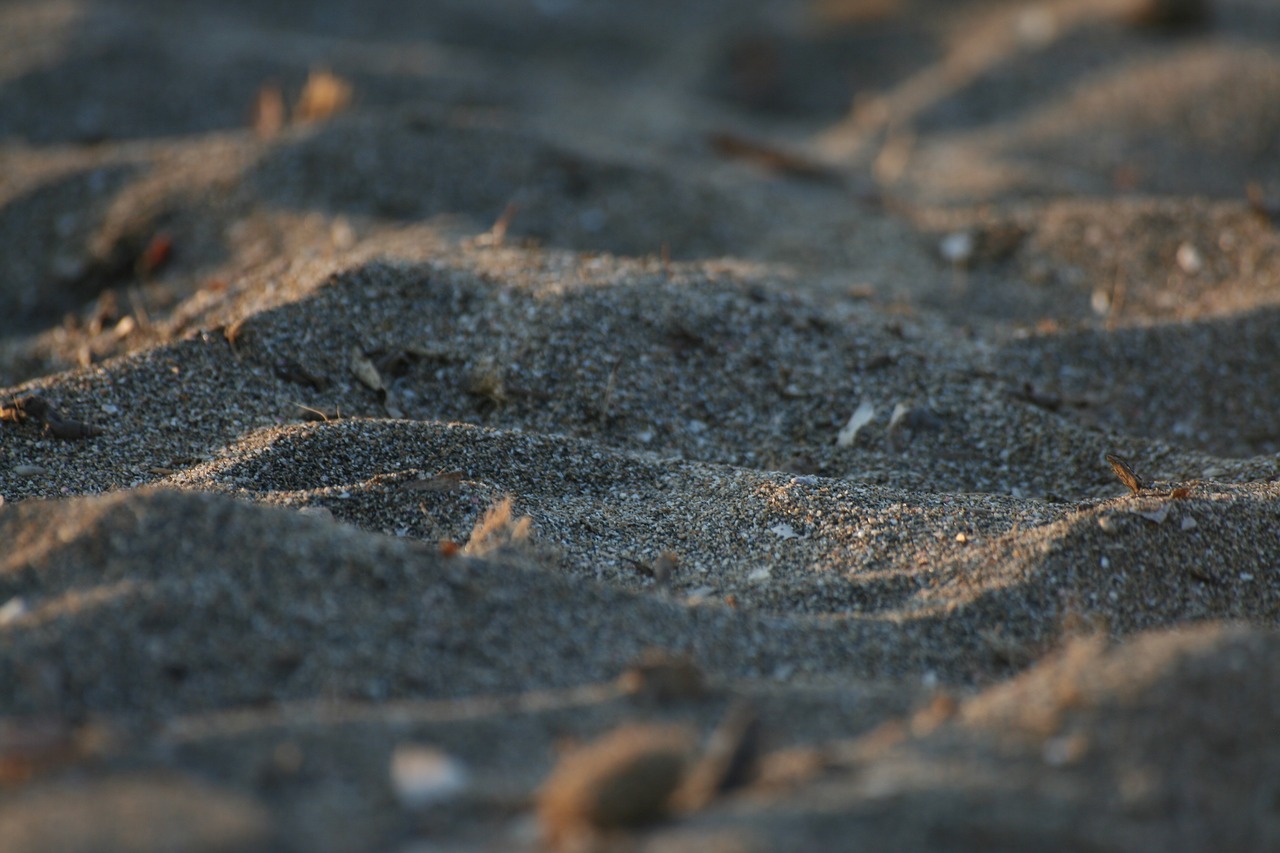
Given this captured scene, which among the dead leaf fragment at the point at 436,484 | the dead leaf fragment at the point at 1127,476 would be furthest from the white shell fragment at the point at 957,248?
the dead leaf fragment at the point at 436,484

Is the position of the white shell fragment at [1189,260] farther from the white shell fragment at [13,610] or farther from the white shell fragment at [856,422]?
the white shell fragment at [13,610]

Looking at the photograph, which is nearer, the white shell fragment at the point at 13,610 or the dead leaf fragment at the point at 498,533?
the white shell fragment at the point at 13,610

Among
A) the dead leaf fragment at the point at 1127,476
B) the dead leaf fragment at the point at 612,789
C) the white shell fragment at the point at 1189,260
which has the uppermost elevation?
the dead leaf fragment at the point at 612,789

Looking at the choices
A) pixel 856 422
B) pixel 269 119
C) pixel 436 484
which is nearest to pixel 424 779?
pixel 436 484

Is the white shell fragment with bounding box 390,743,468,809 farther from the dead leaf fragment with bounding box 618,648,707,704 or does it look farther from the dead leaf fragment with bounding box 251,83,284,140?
the dead leaf fragment with bounding box 251,83,284,140

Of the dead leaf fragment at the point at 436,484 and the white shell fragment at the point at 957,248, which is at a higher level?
the dead leaf fragment at the point at 436,484

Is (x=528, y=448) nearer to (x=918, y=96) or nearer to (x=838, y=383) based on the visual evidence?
(x=838, y=383)
